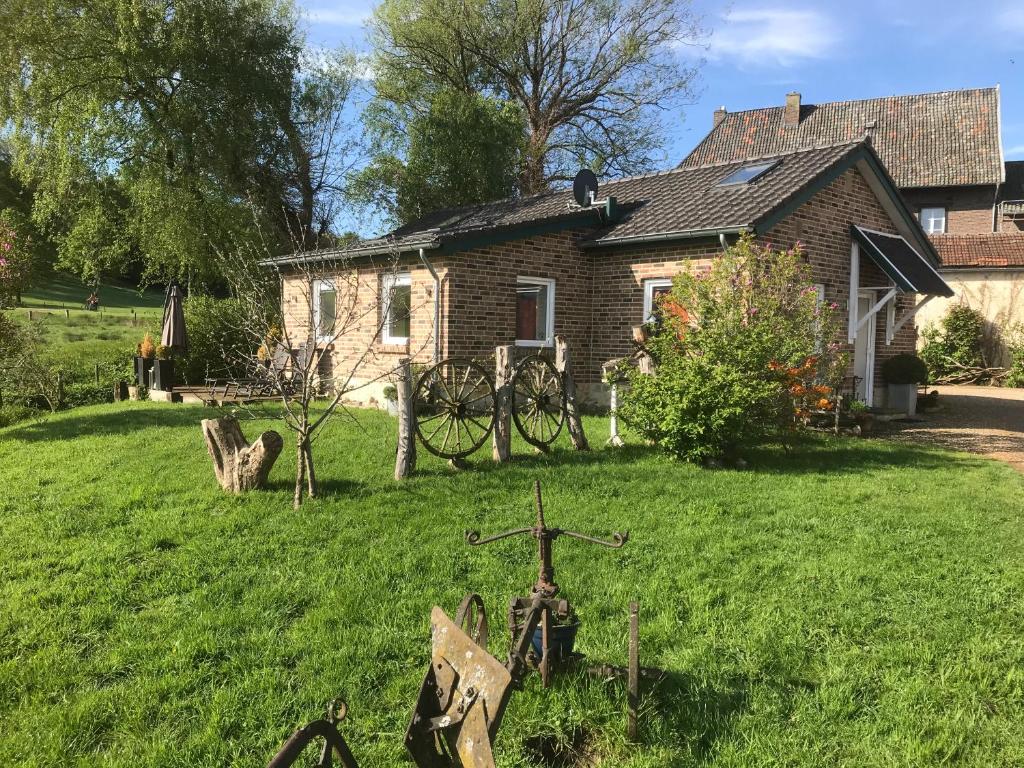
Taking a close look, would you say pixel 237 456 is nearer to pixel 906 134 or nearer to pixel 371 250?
pixel 371 250

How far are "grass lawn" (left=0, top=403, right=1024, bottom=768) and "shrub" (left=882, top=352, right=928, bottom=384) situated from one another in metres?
6.54

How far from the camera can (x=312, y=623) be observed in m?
3.78

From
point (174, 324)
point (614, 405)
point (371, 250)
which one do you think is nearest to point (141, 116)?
point (174, 324)

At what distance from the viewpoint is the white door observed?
43.5 ft

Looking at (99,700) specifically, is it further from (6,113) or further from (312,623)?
(6,113)

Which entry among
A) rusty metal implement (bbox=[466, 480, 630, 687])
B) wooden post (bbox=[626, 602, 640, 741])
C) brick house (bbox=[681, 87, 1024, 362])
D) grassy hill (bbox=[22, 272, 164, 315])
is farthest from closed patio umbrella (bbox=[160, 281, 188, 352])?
brick house (bbox=[681, 87, 1024, 362])

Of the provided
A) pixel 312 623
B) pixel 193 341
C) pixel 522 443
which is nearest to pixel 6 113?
pixel 193 341

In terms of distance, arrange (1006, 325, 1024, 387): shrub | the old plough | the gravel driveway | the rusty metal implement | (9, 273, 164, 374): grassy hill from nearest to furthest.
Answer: the old plough < the rusty metal implement < the gravel driveway < (9, 273, 164, 374): grassy hill < (1006, 325, 1024, 387): shrub

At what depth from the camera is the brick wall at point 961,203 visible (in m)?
28.2

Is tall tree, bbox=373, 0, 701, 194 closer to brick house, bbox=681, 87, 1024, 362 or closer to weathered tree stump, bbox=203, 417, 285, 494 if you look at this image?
brick house, bbox=681, 87, 1024, 362

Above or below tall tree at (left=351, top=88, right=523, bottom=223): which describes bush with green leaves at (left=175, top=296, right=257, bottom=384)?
below

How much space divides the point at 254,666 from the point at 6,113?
19258 millimetres

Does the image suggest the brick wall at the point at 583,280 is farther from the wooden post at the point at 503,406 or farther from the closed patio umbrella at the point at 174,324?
the wooden post at the point at 503,406

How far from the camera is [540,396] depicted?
323 inches
